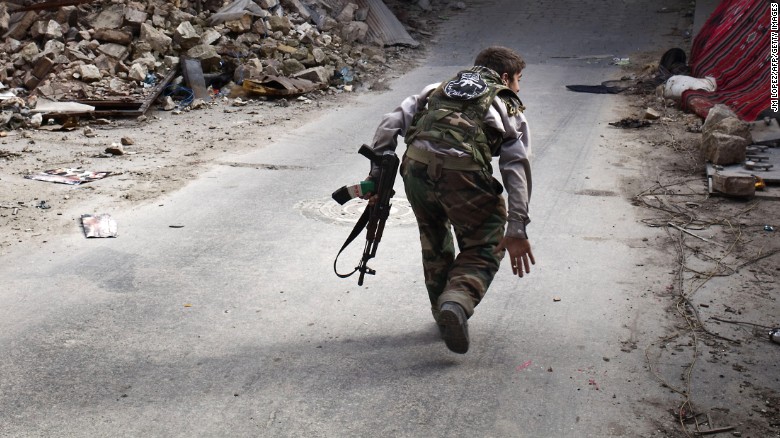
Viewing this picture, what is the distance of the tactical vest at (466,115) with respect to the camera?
12.9 feet

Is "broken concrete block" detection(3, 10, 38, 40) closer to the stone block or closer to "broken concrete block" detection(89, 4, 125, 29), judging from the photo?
"broken concrete block" detection(89, 4, 125, 29)

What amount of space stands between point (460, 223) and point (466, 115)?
57 cm

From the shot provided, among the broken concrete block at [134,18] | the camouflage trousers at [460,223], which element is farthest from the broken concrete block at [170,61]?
the camouflage trousers at [460,223]

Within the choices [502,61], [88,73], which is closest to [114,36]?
[88,73]

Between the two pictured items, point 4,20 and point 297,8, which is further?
point 297,8

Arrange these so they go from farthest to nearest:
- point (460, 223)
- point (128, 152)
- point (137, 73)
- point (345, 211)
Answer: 1. point (137, 73)
2. point (128, 152)
3. point (345, 211)
4. point (460, 223)

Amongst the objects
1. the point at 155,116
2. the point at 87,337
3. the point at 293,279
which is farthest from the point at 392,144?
the point at 155,116

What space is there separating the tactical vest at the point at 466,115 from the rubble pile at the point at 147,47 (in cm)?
860

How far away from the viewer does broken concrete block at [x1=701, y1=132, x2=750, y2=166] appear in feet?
26.5

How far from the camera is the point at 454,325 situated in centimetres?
386

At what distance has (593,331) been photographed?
4605 millimetres

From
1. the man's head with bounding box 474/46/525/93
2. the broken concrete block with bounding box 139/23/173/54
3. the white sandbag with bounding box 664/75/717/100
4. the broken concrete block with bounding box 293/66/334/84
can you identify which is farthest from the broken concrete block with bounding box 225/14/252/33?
the man's head with bounding box 474/46/525/93

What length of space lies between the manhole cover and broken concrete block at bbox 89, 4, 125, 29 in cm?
801

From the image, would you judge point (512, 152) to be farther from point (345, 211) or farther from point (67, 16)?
point (67, 16)
